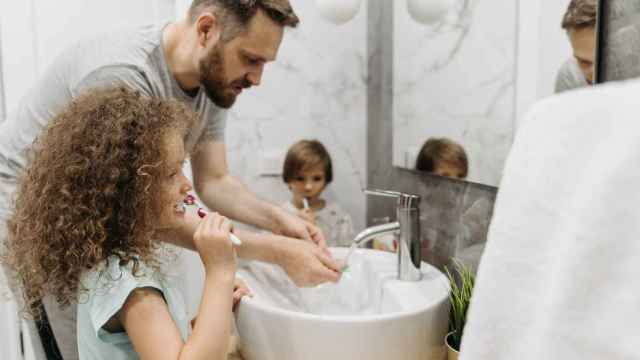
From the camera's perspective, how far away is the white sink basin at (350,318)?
81 centimetres

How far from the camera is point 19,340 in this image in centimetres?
164

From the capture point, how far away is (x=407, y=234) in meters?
1.08

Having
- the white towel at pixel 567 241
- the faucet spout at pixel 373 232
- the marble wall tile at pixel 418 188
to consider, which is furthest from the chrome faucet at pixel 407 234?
the white towel at pixel 567 241

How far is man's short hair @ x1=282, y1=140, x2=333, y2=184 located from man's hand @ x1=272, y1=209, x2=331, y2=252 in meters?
0.34

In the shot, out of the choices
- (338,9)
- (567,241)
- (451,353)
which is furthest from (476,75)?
(567,241)

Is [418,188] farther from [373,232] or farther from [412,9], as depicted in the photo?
[412,9]

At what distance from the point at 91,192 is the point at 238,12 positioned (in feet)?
1.78

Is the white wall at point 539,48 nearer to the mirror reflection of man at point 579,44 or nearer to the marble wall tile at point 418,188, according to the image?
the mirror reflection of man at point 579,44

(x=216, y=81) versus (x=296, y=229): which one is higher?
(x=216, y=81)

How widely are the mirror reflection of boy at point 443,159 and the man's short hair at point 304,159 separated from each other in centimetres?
35

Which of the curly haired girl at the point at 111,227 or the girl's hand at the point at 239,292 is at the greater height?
the curly haired girl at the point at 111,227

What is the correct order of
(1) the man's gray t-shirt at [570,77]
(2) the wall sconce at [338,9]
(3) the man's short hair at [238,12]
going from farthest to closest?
(2) the wall sconce at [338,9] → (3) the man's short hair at [238,12] → (1) the man's gray t-shirt at [570,77]

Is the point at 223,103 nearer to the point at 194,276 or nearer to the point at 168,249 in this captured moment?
the point at 168,249

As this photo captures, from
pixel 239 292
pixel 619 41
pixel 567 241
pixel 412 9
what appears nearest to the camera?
pixel 567 241
